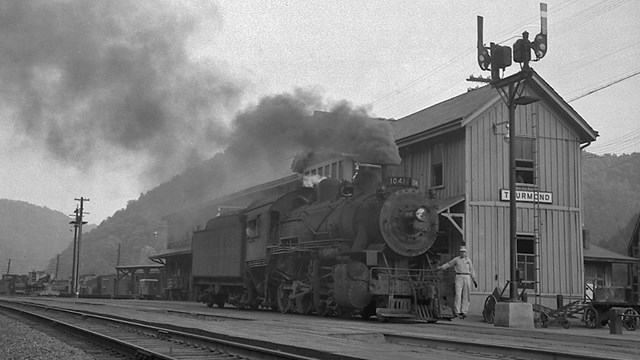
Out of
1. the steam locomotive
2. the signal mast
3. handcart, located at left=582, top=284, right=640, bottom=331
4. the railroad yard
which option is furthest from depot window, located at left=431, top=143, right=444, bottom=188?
the railroad yard

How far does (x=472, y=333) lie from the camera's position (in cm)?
1344

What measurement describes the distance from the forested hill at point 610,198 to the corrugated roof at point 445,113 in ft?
150

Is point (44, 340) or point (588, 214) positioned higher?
point (588, 214)

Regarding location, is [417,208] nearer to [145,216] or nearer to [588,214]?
[588,214]

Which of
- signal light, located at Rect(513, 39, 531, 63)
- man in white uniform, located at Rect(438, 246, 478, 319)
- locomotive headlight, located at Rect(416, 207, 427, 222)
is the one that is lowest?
man in white uniform, located at Rect(438, 246, 478, 319)

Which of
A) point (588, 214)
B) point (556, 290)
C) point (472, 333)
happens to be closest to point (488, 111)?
point (556, 290)

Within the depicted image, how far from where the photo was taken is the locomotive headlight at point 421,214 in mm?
17172

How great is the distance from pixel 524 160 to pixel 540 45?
262 inches

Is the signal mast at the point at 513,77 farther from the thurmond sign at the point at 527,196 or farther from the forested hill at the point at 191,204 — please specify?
the forested hill at the point at 191,204

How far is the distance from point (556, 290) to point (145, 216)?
123970 millimetres

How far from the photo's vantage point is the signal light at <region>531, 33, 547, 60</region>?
1780 cm

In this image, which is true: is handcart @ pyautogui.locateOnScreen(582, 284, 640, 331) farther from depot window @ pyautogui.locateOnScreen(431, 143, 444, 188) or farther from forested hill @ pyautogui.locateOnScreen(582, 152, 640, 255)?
forested hill @ pyautogui.locateOnScreen(582, 152, 640, 255)

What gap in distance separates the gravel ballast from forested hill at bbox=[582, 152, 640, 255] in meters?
62.8

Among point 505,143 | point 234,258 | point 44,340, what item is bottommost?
point 44,340
